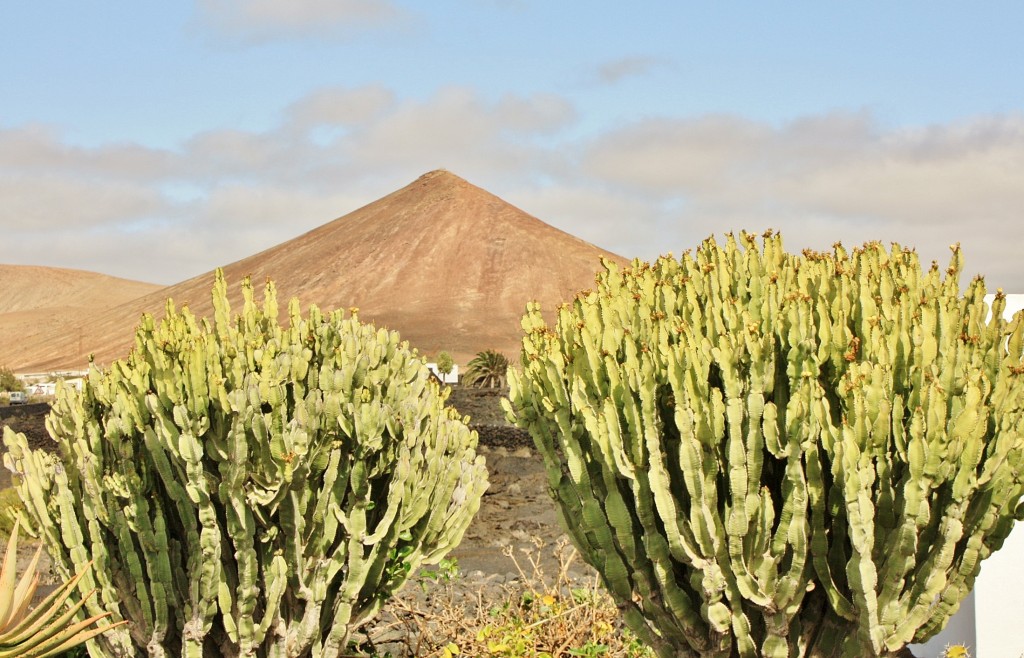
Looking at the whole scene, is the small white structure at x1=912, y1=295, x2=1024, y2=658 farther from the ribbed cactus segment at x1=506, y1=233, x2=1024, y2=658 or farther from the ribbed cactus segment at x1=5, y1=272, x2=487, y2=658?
the ribbed cactus segment at x1=5, y1=272, x2=487, y2=658

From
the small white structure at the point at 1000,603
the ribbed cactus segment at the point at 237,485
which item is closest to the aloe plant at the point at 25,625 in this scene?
the ribbed cactus segment at the point at 237,485

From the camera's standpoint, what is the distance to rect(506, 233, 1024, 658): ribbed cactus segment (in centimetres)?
530

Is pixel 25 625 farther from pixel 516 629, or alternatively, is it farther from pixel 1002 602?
pixel 1002 602

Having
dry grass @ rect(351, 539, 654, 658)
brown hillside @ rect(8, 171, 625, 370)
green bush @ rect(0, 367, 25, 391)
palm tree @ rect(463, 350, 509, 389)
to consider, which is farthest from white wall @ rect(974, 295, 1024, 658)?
brown hillside @ rect(8, 171, 625, 370)

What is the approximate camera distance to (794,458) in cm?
538

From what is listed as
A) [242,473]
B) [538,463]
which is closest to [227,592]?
[242,473]

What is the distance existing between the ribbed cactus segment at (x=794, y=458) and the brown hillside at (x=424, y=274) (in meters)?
92.2

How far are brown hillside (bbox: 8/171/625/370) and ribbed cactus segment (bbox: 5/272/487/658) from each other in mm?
89656

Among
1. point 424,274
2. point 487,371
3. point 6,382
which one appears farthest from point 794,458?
point 424,274

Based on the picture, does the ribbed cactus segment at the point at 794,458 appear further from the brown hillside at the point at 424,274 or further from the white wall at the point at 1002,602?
the brown hillside at the point at 424,274

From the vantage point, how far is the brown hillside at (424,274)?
4301 inches

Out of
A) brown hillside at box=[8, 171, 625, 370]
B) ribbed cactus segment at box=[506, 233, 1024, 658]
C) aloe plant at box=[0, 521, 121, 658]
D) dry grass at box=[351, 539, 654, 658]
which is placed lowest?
dry grass at box=[351, 539, 654, 658]

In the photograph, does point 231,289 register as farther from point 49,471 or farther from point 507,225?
point 49,471

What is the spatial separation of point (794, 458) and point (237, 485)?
13.1ft
